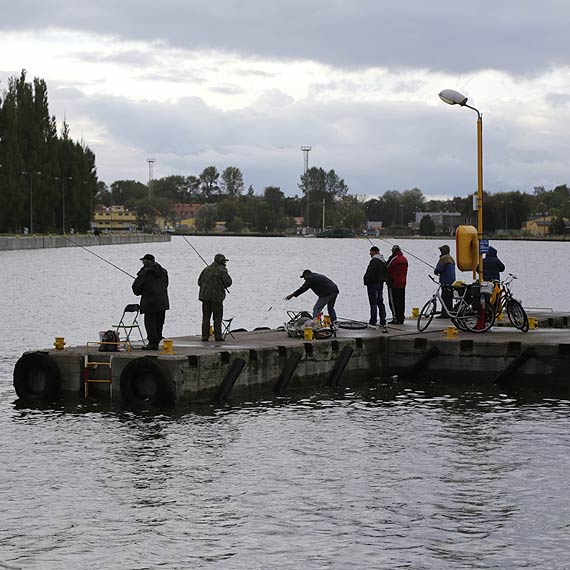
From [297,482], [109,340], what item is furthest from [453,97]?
[297,482]

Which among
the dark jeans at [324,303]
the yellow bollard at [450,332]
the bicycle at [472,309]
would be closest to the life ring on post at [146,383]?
the dark jeans at [324,303]

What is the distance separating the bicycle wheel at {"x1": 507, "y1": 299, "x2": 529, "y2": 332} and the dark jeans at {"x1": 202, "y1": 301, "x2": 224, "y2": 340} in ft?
22.3

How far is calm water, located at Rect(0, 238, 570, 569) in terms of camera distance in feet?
45.6

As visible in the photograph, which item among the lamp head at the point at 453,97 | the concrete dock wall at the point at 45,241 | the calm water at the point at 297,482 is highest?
the lamp head at the point at 453,97

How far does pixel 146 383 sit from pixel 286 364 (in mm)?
3694

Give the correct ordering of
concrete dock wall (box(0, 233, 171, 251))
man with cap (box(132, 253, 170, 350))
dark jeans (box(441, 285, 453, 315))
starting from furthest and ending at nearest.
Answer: concrete dock wall (box(0, 233, 171, 251)), dark jeans (box(441, 285, 453, 315)), man with cap (box(132, 253, 170, 350))

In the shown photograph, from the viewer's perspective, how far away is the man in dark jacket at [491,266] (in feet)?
100

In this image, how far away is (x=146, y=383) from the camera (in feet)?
72.4

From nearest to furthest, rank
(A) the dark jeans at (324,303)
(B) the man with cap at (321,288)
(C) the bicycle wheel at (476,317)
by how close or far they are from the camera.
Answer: (B) the man with cap at (321,288)
(A) the dark jeans at (324,303)
(C) the bicycle wheel at (476,317)

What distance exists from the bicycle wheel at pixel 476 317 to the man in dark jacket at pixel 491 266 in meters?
2.83

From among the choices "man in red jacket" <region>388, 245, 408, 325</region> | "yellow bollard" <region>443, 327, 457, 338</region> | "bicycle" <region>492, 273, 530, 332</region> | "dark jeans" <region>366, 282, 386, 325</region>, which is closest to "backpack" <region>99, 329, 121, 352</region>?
"dark jeans" <region>366, 282, 386, 325</region>

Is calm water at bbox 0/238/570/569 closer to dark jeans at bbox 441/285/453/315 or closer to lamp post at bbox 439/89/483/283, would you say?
dark jeans at bbox 441/285/453/315

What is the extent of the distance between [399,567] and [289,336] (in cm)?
1389

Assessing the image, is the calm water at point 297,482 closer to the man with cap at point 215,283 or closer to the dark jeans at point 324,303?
the dark jeans at point 324,303
